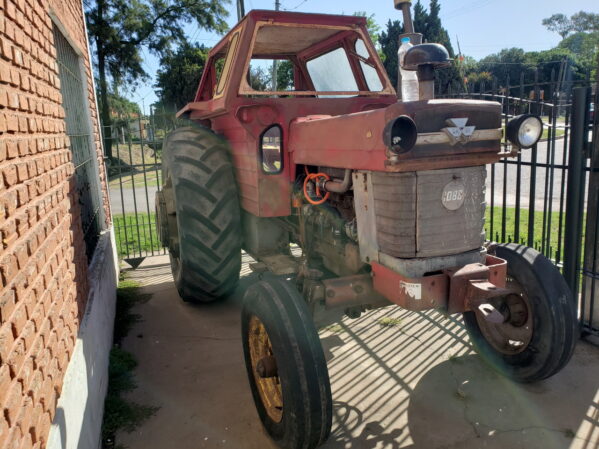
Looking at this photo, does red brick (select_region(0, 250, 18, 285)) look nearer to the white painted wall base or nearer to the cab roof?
the white painted wall base

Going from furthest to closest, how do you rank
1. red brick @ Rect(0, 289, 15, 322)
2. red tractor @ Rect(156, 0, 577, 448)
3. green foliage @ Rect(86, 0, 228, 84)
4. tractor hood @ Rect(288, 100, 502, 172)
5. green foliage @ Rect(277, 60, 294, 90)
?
green foliage @ Rect(86, 0, 228, 84) < green foliage @ Rect(277, 60, 294, 90) < red tractor @ Rect(156, 0, 577, 448) < tractor hood @ Rect(288, 100, 502, 172) < red brick @ Rect(0, 289, 15, 322)

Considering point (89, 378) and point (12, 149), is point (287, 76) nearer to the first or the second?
point (89, 378)

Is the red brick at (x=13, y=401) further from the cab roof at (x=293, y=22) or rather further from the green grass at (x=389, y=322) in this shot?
the green grass at (x=389, y=322)

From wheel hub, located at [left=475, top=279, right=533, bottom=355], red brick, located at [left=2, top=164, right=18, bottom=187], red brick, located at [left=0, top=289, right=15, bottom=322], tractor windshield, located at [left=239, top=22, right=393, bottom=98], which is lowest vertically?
wheel hub, located at [left=475, top=279, right=533, bottom=355]

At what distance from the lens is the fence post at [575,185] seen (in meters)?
3.66

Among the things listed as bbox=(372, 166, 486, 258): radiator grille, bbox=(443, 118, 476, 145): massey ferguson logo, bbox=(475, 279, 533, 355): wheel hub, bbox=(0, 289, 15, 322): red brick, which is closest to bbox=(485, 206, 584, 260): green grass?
bbox=(475, 279, 533, 355): wheel hub

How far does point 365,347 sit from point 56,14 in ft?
11.1

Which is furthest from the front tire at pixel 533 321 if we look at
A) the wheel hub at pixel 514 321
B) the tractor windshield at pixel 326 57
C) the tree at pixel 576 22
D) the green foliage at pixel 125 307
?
the tree at pixel 576 22

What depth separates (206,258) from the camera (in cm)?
411

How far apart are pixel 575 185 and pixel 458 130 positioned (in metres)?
1.90

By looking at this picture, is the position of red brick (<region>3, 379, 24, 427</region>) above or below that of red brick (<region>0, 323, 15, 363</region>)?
below

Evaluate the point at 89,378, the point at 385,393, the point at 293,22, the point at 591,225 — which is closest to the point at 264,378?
the point at 385,393

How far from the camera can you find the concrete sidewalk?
283 centimetres

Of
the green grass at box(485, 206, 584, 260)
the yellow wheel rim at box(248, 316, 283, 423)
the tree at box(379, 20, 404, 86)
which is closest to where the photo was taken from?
the yellow wheel rim at box(248, 316, 283, 423)
